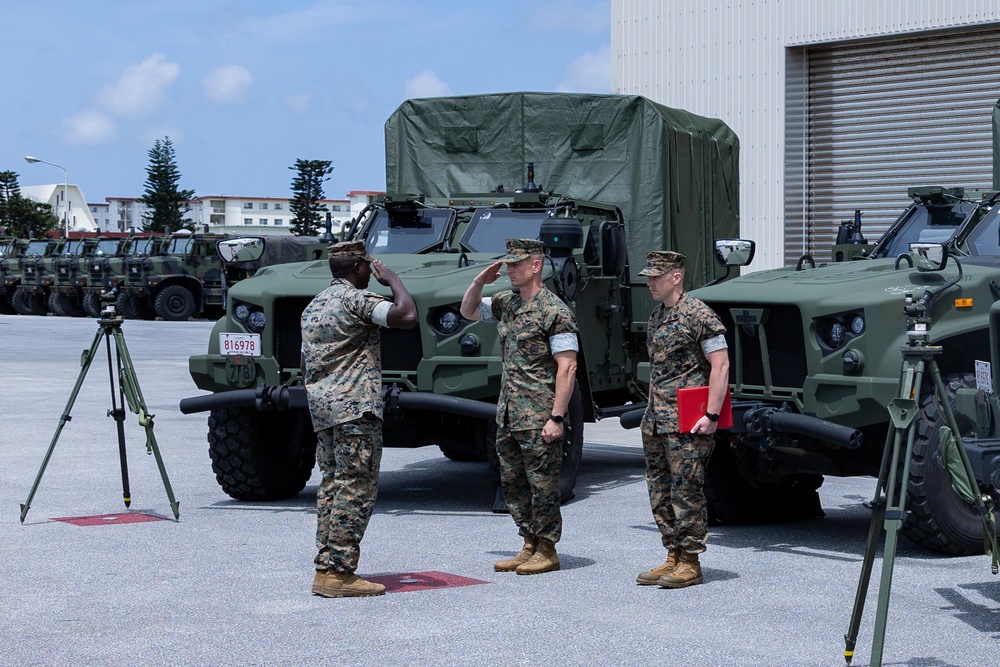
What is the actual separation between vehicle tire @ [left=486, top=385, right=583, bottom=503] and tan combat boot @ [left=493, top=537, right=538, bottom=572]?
1.42 metres

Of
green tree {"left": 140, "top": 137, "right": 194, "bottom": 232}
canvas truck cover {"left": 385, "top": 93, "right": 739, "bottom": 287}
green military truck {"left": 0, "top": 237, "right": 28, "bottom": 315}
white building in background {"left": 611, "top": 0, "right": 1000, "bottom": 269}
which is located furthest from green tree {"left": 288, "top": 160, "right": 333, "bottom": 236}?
canvas truck cover {"left": 385, "top": 93, "right": 739, "bottom": 287}

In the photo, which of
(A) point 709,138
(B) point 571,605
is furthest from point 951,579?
(A) point 709,138

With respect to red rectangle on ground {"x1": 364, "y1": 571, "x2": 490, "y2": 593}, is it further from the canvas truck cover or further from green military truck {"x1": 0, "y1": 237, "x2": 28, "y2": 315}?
green military truck {"x1": 0, "y1": 237, "x2": 28, "y2": 315}

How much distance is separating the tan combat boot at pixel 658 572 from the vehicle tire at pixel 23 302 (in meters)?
36.3

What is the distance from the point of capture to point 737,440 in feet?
27.5

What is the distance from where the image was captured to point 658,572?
7.25m

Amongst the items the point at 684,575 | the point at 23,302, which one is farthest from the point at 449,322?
the point at 23,302

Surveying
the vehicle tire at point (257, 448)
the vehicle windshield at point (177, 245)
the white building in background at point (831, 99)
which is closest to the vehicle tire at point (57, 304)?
the vehicle windshield at point (177, 245)

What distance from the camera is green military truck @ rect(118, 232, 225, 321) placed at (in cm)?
3591

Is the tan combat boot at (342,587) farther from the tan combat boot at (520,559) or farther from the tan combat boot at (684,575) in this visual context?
the tan combat boot at (684,575)

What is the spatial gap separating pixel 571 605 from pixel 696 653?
3.24ft

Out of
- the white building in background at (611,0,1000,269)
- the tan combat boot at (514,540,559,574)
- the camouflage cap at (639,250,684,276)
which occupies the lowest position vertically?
the tan combat boot at (514,540,559,574)

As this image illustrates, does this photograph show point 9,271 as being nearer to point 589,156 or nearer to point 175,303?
point 175,303

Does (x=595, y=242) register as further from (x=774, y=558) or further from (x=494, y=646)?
(x=494, y=646)
